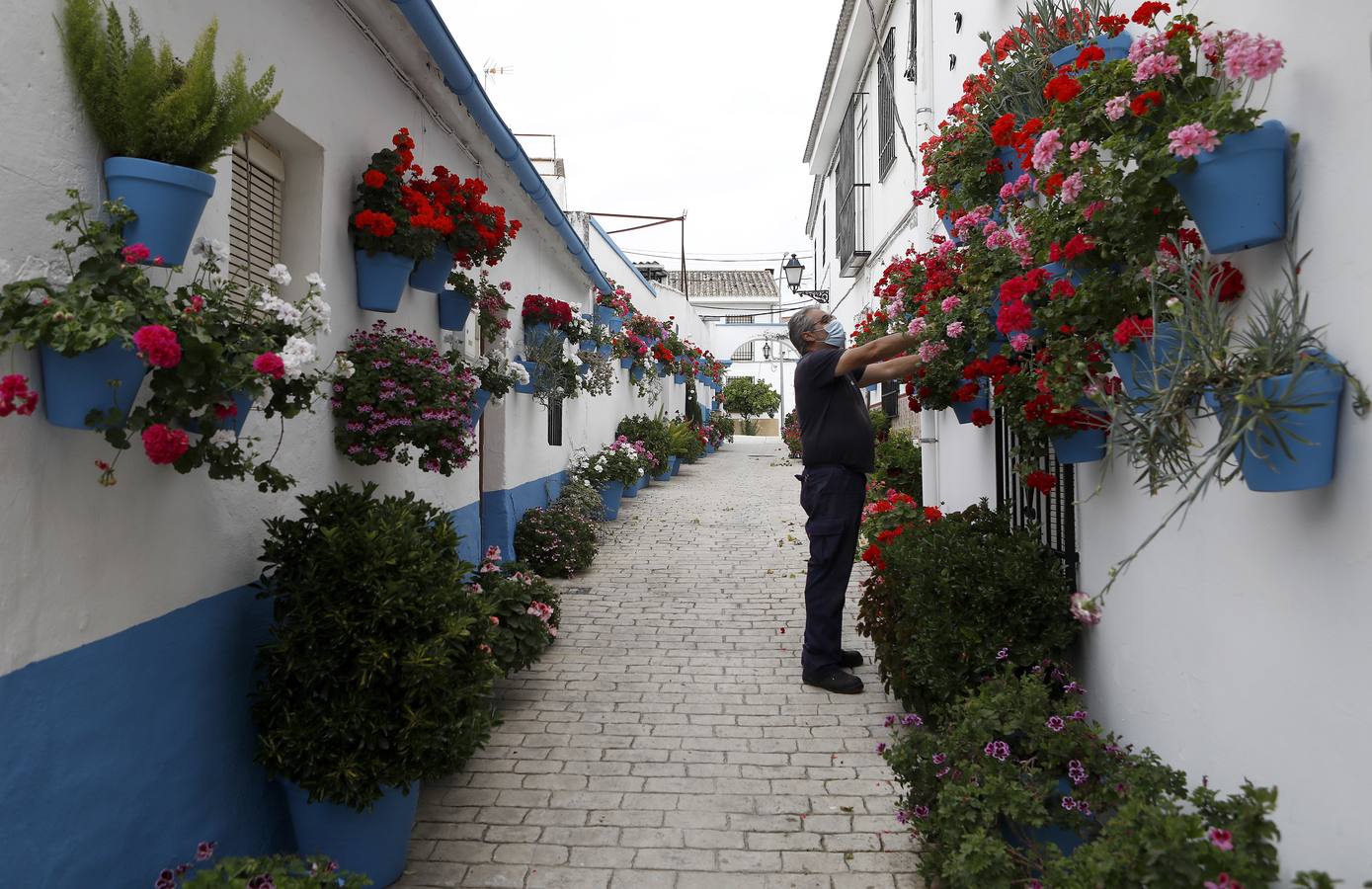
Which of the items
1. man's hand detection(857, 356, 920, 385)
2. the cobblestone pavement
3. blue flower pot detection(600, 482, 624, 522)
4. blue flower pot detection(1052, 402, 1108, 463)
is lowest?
the cobblestone pavement

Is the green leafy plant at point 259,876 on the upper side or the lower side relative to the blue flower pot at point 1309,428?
lower

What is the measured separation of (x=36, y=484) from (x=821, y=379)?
12.0 feet

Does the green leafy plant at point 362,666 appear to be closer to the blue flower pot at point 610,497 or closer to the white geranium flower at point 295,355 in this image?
the white geranium flower at point 295,355

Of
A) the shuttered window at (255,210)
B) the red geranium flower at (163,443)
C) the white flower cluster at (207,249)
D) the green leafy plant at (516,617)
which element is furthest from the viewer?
the green leafy plant at (516,617)

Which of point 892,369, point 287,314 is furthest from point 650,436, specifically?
point 287,314

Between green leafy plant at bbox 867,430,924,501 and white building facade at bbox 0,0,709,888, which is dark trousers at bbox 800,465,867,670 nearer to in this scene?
white building facade at bbox 0,0,709,888

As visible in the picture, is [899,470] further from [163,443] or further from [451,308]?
[163,443]

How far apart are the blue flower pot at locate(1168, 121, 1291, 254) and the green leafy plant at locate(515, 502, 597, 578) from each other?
262 inches

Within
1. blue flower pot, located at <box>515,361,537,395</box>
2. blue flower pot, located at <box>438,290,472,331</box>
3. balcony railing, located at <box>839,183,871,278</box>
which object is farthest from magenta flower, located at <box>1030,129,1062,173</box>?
balcony railing, located at <box>839,183,871,278</box>

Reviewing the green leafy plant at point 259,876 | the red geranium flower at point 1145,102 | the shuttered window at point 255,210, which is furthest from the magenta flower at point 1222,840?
the shuttered window at point 255,210

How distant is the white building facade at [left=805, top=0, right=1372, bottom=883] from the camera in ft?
6.41

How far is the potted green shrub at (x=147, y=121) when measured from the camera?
2385 mm

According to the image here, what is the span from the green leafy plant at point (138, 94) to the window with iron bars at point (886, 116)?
8.19 metres

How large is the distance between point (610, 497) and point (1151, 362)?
30.9 ft
